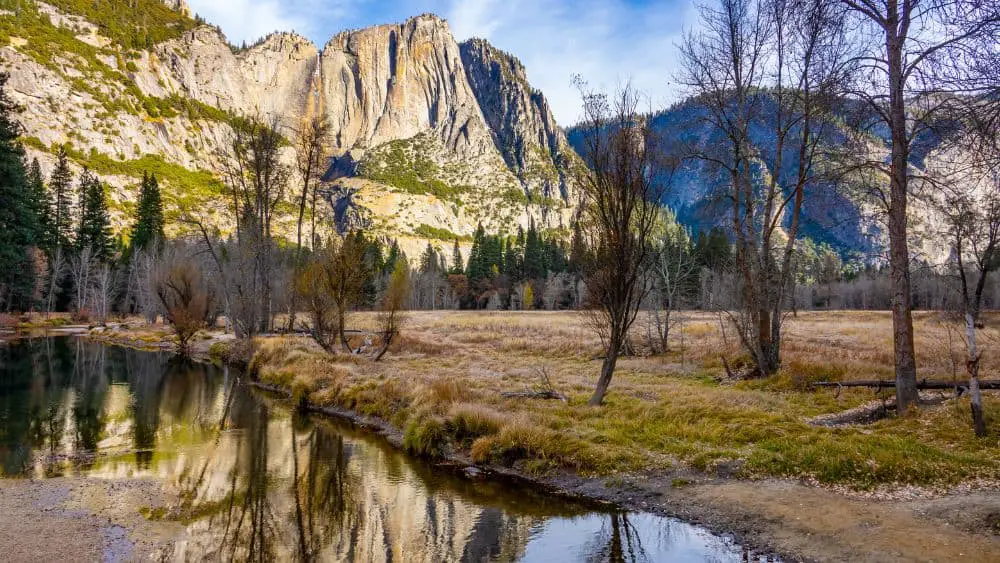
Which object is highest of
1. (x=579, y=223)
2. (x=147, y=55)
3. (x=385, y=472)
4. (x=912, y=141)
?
(x=147, y=55)

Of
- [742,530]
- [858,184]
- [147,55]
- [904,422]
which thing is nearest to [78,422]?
[742,530]

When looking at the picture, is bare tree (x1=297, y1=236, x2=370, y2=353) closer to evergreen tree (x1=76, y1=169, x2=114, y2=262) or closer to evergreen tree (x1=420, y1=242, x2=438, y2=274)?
evergreen tree (x1=76, y1=169, x2=114, y2=262)

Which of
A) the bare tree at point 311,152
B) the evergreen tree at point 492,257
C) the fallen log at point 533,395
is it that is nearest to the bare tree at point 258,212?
the bare tree at point 311,152

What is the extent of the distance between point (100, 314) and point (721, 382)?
6476cm

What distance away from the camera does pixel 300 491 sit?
1033 cm

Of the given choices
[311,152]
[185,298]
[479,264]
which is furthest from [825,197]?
[479,264]

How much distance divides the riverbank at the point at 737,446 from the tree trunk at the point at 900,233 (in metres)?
0.85

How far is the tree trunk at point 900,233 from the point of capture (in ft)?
35.8

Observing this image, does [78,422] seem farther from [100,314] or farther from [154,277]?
[100,314]

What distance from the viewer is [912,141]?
442 inches

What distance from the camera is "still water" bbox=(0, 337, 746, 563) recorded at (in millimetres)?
7633

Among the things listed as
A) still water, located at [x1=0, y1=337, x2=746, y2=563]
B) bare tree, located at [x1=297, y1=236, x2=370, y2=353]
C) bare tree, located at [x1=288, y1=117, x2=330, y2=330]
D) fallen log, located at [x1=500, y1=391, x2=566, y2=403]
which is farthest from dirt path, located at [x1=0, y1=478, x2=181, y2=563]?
bare tree, located at [x1=288, y1=117, x2=330, y2=330]

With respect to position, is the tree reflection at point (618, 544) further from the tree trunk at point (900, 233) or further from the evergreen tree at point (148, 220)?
the evergreen tree at point (148, 220)

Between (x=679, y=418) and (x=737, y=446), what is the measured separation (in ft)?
6.39
